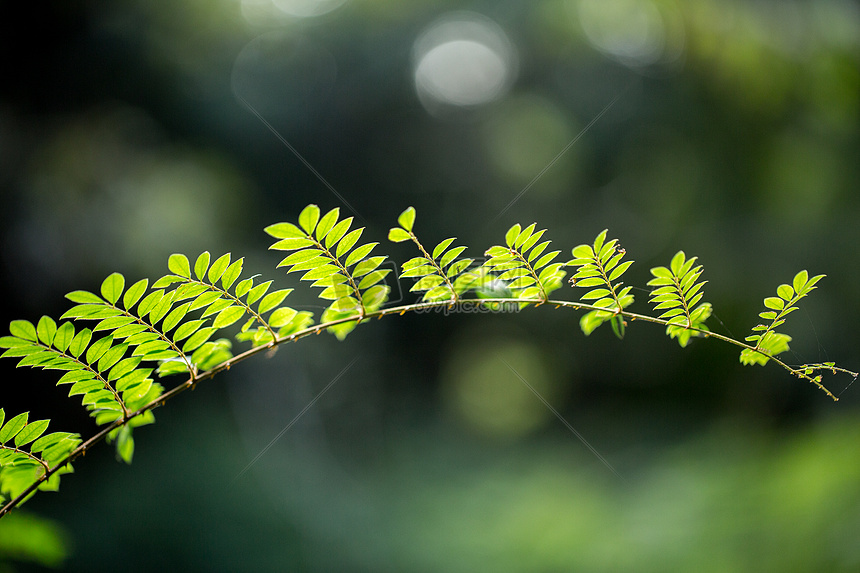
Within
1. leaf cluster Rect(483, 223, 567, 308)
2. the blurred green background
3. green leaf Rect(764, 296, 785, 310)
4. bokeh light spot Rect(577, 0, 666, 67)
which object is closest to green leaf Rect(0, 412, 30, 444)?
leaf cluster Rect(483, 223, 567, 308)

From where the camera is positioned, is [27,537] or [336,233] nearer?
[336,233]

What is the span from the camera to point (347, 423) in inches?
185

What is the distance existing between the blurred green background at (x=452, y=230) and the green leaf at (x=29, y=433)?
2.05 m

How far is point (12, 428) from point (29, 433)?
0.02 metres

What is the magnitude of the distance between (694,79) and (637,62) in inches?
21.0

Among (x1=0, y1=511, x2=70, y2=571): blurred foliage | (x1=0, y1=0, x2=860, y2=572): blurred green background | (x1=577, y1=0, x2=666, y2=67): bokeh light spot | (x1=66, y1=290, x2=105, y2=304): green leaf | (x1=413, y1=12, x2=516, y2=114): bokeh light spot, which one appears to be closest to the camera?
(x1=66, y1=290, x2=105, y2=304): green leaf

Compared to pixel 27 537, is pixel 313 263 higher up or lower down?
higher up

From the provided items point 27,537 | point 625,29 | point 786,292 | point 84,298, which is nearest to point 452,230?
point 625,29

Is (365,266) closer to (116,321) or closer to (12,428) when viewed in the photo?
(116,321)

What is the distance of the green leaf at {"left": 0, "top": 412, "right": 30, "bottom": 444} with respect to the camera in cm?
49

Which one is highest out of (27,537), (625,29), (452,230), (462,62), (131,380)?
(462,62)

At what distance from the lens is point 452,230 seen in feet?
16.2

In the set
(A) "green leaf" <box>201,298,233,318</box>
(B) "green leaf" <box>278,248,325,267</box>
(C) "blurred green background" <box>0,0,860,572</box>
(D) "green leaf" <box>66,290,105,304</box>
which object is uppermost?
(C) "blurred green background" <box>0,0,860,572</box>

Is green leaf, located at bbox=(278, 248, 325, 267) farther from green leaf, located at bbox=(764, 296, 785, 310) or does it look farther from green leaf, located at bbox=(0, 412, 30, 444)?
green leaf, located at bbox=(764, 296, 785, 310)
